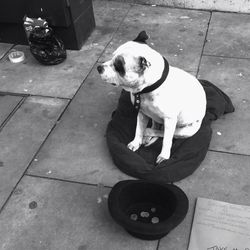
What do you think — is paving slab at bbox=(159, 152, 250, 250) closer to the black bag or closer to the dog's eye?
the dog's eye

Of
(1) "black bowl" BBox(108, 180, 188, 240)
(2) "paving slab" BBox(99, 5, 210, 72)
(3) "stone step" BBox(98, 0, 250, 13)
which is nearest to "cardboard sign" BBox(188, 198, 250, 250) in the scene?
(1) "black bowl" BBox(108, 180, 188, 240)

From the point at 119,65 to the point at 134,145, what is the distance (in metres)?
0.99

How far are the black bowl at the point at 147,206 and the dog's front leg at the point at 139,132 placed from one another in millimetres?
670

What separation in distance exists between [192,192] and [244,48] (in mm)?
2837

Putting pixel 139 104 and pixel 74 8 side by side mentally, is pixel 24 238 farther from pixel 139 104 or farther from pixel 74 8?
pixel 74 8

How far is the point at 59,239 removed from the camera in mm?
2826

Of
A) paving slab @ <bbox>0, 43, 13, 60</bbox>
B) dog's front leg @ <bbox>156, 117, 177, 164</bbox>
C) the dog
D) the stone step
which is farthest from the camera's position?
the stone step

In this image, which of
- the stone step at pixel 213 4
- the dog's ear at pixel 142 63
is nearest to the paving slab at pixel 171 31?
the stone step at pixel 213 4

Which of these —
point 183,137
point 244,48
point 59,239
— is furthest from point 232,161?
point 244,48

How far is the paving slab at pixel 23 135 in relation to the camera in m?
3.41

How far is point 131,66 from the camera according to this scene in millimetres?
2678

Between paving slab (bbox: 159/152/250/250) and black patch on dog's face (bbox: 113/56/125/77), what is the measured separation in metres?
1.17

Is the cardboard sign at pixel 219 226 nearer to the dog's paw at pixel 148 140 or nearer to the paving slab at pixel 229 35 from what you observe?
the dog's paw at pixel 148 140

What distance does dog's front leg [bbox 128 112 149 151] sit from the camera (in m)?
3.40
